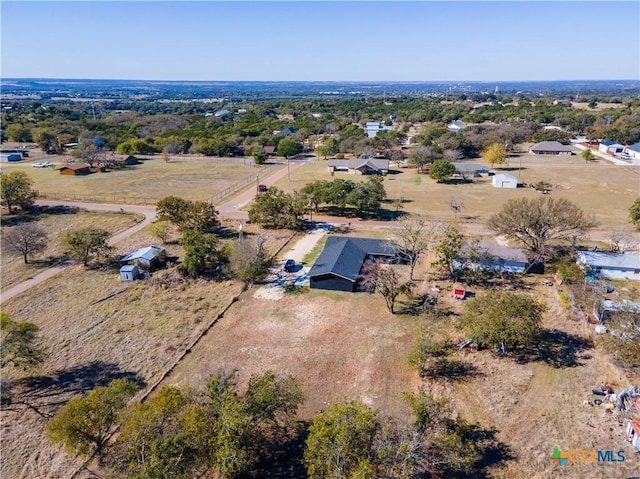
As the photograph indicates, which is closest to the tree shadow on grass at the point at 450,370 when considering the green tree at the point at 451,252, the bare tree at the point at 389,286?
the bare tree at the point at 389,286

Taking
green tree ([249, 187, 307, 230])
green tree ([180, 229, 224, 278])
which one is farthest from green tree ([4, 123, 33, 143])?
green tree ([180, 229, 224, 278])

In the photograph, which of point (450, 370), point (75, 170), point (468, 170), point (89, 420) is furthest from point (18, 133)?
point (450, 370)

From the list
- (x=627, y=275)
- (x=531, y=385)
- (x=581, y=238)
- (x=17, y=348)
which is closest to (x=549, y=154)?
(x=581, y=238)

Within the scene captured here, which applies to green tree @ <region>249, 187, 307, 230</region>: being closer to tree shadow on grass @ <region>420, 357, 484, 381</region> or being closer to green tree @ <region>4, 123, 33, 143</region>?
tree shadow on grass @ <region>420, 357, 484, 381</region>

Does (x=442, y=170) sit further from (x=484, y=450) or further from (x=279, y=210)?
(x=484, y=450)

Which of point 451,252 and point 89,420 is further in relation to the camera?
point 451,252

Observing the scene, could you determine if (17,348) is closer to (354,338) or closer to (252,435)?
(252,435)
